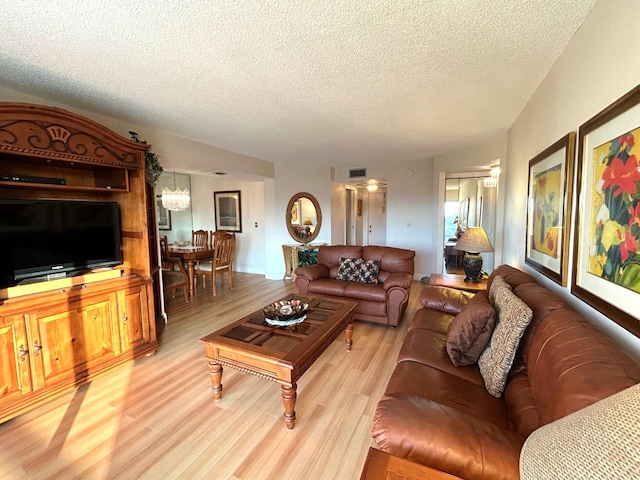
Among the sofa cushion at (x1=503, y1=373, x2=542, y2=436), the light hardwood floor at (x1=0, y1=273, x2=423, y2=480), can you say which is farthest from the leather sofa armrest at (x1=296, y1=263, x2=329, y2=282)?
the sofa cushion at (x1=503, y1=373, x2=542, y2=436)

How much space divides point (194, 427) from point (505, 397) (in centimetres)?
182

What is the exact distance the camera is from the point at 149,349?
271 centimetres

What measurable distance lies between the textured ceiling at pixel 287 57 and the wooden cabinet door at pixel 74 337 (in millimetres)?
1697

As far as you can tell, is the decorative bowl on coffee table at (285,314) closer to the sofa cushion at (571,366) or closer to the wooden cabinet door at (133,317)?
the wooden cabinet door at (133,317)

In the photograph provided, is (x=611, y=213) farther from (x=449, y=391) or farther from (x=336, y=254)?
(x=336, y=254)

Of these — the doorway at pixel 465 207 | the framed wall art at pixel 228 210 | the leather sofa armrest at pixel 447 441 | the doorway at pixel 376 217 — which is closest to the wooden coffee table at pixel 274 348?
the leather sofa armrest at pixel 447 441

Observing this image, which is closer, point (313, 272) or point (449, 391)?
point (449, 391)

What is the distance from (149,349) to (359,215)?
5890 millimetres

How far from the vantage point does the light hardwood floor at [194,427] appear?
154 cm

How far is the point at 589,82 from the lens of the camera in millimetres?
1498

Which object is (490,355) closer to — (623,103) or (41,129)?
(623,103)

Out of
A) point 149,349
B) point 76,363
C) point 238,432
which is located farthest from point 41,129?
point 238,432

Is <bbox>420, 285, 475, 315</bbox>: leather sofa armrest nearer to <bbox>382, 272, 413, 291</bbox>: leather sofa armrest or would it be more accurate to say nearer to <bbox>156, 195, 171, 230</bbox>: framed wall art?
Answer: <bbox>382, 272, 413, 291</bbox>: leather sofa armrest

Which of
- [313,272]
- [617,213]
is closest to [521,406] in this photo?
[617,213]
